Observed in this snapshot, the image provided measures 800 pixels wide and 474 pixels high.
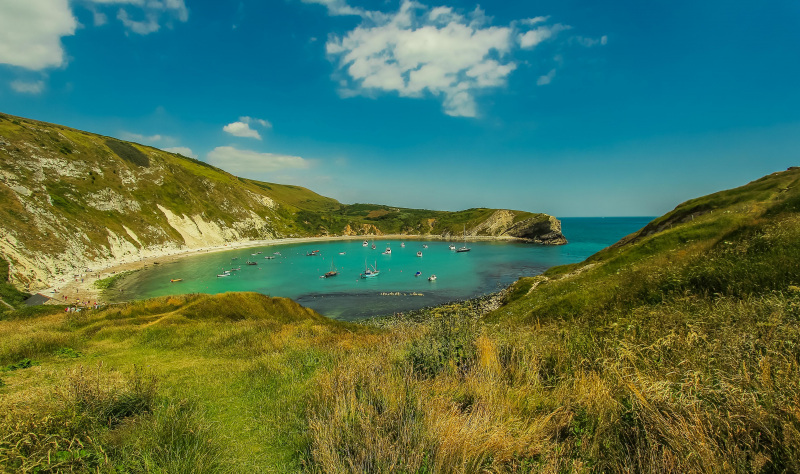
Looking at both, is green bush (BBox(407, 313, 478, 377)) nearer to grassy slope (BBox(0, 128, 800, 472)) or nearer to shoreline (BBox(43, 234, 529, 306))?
grassy slope (BBox(0, 128, 800, 472))

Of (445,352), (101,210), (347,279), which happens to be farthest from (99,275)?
(445,352)

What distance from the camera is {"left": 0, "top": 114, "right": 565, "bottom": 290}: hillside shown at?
2608 inches

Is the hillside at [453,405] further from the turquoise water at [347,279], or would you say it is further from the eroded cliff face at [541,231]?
the eroded cliff face at [541,231]

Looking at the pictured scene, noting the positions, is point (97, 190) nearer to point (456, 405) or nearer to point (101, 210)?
point (101, 210)

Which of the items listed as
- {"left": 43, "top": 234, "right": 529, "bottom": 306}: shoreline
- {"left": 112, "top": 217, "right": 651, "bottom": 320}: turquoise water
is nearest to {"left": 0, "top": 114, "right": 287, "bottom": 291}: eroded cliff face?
{"left": 43, "top": 234, "right": 529, "bottom": 306}: shoreline

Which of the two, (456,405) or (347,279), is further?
(347,279)

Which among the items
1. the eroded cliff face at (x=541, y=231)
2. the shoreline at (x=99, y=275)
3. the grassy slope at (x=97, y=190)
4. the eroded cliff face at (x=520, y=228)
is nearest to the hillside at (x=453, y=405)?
the shoreline at (x=99, y=275)

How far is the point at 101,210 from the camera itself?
9381cm

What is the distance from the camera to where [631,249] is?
2719cm

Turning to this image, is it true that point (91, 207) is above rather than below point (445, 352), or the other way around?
above

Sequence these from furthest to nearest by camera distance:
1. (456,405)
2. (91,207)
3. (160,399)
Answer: (91,207)
(160,399)
(456,405)

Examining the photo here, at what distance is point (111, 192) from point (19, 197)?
30.3 m

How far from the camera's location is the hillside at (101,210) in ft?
217

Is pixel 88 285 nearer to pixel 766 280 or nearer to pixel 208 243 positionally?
pixel 208 243
